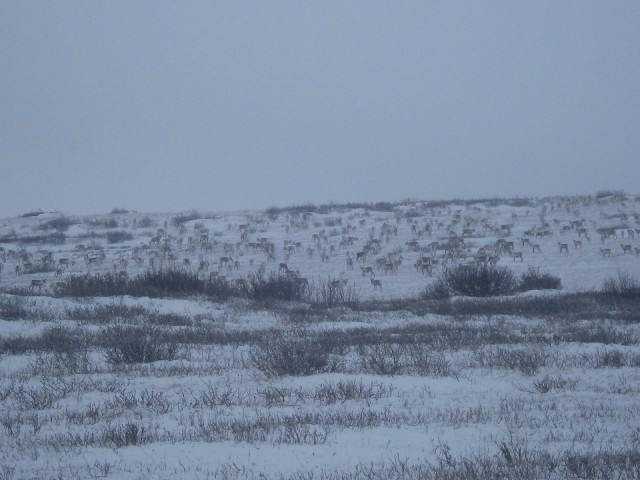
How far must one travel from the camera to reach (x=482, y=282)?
904 inches

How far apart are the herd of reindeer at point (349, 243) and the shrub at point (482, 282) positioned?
2.43 meters

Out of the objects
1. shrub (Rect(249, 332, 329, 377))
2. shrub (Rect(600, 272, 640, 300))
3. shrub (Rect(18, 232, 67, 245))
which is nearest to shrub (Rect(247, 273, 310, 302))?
shrub (Rect(600, 272, 640, 300))

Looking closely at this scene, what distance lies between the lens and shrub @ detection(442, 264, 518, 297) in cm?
2291

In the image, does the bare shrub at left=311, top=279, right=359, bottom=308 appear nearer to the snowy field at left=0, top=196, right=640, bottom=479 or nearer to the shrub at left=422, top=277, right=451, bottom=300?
the snowy field at left=0, top=196, right=640, bottom=479

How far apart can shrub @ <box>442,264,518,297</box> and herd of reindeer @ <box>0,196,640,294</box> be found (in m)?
2.43

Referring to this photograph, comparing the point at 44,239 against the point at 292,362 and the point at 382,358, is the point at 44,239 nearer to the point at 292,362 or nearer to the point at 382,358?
the point at 292,362

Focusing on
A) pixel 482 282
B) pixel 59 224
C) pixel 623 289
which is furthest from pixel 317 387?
pixel 59 224

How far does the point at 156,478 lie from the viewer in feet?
15.5

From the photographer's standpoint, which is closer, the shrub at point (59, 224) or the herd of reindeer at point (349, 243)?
the herd of reindeer at point (349, 243)

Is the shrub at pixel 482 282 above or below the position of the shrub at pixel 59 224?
below

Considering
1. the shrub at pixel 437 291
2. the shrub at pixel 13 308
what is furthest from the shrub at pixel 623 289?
the shrub at pixel 13 308

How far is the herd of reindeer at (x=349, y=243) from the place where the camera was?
95.3 feet

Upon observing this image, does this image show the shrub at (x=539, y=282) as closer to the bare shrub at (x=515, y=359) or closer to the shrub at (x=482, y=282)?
the shrub at (x=482, y=282)

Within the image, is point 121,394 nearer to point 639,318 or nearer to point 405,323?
point 405,323
